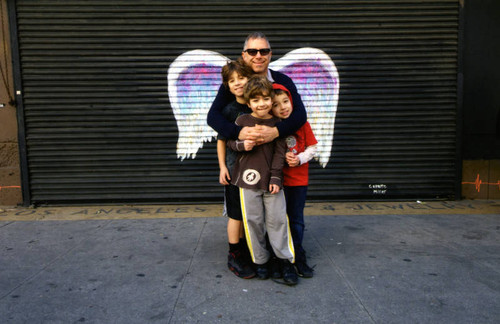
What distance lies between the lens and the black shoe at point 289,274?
2.67 m

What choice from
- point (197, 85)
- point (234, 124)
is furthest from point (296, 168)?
point (197, 85)

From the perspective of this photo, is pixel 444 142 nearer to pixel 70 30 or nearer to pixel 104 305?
pixel 104 305

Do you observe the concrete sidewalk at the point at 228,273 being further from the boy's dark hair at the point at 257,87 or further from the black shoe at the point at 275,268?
the boy's dark hair at the point at 257,87

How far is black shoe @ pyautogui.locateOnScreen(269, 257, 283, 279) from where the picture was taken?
279cm

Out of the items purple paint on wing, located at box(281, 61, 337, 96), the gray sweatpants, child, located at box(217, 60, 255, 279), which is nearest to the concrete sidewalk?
child, located at box(217, 60, 255, 279)

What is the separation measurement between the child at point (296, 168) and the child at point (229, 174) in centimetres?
28

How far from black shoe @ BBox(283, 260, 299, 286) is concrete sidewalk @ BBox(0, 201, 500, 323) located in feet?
0.21

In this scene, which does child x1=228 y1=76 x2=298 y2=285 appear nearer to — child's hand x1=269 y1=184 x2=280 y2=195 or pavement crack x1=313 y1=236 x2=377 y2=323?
child's hand x1=269 y1=184 x2=280 y2=195

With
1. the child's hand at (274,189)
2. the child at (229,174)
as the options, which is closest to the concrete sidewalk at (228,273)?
the child at (229,174)

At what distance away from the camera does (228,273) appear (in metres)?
2.92

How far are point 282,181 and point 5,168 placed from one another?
4623 mm

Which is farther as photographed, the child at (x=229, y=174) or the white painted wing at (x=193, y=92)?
the white painted wing at (x=193, y=92)

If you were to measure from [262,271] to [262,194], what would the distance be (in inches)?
24.1

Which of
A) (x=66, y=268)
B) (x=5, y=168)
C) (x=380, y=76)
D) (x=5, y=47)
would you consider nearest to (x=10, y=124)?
(x=5, y=168)
